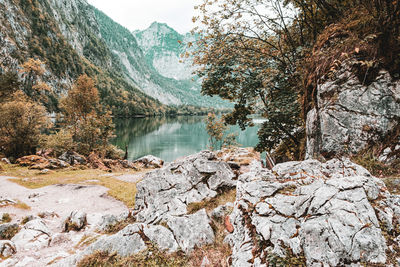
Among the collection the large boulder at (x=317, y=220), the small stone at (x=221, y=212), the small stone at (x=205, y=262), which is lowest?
the small stone at (x=205, y=262)

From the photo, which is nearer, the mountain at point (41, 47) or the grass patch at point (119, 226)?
the grass patch at point (119, 226)

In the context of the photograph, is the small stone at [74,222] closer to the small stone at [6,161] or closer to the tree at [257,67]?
the tree at [257,67]

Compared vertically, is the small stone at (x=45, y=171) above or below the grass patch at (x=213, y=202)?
below

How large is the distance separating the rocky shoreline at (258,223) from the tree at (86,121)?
2569cm

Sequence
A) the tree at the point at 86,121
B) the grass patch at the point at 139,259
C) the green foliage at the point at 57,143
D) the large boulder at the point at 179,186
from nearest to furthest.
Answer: the grass patch at the point at 139,259 → the large boulder at the point at 179,186 → the green foliage at the point at 57,143 → the tree at the point at 86,121

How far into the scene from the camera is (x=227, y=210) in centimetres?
605

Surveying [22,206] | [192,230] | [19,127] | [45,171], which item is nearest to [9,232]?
[22,206]

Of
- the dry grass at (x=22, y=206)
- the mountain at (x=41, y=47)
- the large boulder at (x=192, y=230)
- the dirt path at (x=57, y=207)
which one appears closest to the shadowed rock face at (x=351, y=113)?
the large boulder at (x=192, y=230)

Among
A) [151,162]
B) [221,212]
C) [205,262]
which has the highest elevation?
[221,212]

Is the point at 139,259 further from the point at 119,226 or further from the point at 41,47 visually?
the point at 41,47

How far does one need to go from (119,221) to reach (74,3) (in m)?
257

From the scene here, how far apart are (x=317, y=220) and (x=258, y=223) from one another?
117cm

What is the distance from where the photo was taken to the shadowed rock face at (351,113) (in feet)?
18.3

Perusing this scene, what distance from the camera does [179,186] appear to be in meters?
8.38
